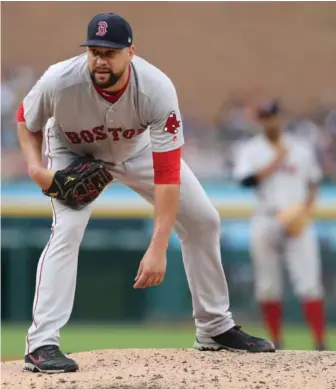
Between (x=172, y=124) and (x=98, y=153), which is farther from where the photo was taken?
(x=98, y=153)

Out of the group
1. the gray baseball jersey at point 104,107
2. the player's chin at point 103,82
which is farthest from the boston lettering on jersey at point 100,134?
the player's chin at point 103,82

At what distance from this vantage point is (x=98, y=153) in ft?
13.2

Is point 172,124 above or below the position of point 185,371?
above

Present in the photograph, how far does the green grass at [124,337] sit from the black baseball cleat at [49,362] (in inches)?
137

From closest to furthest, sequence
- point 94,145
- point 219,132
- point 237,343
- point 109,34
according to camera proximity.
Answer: point 109,34 → point 94,145 → point 237,343 → point 219,132

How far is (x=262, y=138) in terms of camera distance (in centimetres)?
764

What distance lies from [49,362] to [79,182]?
2.27 ft

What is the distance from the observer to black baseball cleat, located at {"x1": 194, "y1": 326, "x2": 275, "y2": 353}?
4246 mm

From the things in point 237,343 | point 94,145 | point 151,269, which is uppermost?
point 94,145

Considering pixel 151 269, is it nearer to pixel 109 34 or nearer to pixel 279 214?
pixel 109 34

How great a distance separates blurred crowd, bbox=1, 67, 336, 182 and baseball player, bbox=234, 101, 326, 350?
2.51 m

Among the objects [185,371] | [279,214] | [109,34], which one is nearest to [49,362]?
[185,371]

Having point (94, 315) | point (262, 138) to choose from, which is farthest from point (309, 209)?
point (94, 315)

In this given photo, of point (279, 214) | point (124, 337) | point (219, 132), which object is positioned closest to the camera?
point (279, 214)
